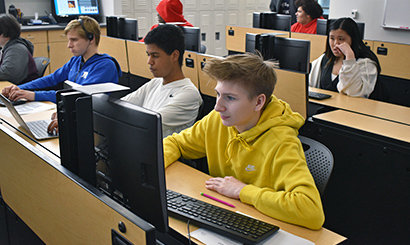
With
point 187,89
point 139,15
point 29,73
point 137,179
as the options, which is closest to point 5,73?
point 29,73

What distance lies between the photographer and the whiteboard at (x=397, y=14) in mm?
5622

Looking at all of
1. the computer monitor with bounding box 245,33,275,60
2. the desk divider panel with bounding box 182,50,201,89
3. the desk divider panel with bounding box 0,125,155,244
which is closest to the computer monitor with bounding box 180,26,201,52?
the desk divider panel with bounding box 182,50,201,89

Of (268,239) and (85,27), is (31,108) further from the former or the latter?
(268,239)

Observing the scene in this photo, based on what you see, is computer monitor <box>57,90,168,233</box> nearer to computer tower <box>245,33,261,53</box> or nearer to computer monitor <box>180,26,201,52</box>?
computer tower <box>245,33,261,53</box>

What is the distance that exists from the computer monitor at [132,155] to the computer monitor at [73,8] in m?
5.47

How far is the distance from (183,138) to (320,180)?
583 mm

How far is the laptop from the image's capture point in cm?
198

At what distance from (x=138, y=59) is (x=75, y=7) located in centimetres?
293

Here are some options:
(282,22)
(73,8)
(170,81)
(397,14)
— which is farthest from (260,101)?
(73,8)

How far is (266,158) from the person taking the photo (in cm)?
147

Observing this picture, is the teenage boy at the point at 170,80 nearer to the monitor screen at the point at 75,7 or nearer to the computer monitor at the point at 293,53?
the computer monitor at the point at 293,53

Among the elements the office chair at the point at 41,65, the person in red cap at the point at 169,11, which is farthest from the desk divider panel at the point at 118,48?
the office chair at the point at 41,65

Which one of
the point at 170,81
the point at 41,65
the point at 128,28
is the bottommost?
the point at 41,65

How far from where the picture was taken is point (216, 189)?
4.95ft
